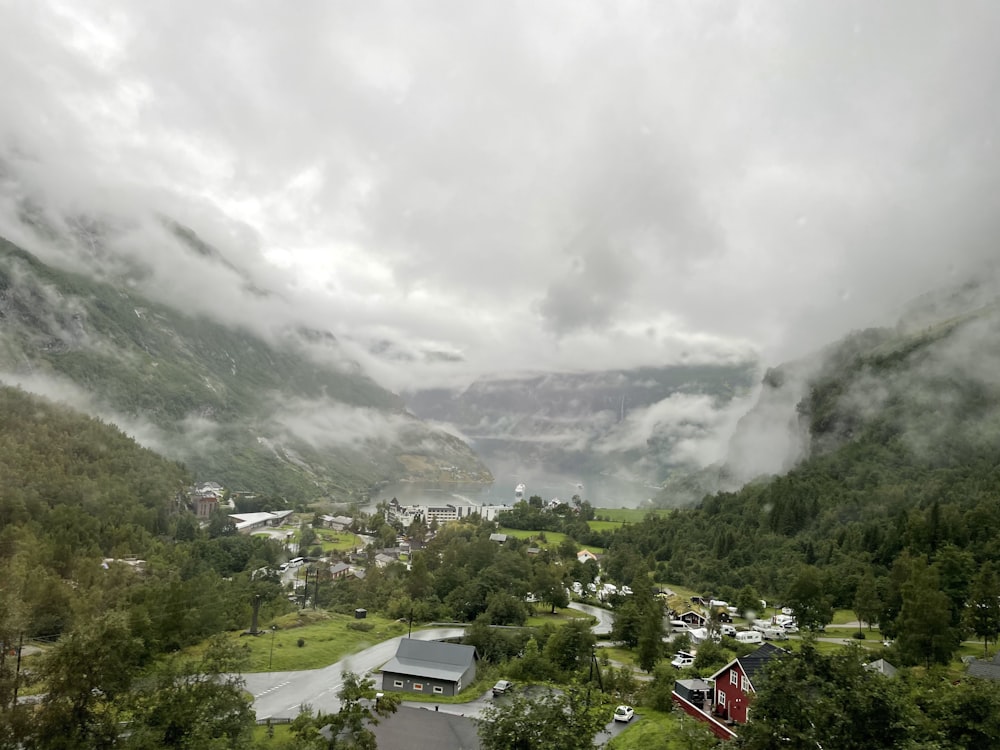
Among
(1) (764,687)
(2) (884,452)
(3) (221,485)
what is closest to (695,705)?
(1) (764,687)

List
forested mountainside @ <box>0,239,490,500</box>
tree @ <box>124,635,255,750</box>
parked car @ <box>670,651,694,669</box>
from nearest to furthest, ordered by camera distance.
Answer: tree @ <box>124,635,255,750</box> → parked car @ <box>670,651,694,669</box> → forested mountainside @ <box>0,239,490,500</box>

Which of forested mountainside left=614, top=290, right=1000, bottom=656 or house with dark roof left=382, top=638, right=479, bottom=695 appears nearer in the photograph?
house with dark roof left=382, top=638, right=479, bottom=695

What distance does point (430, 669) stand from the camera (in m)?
33.5

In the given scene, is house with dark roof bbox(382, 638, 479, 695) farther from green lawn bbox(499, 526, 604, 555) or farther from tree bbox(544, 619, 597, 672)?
green lawn bbox(499, 526, 604, 555)

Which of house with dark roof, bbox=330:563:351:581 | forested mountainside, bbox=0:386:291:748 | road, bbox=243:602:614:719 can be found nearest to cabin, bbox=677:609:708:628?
road, bbox=243:602:614:719

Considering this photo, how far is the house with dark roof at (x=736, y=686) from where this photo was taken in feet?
77.9

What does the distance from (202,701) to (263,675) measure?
22778 mm

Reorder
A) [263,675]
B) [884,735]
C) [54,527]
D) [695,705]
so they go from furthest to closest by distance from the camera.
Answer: [54,527]
[263,675]
[695,705]
[884,735]

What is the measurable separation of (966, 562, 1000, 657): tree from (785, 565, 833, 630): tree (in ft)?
29.2

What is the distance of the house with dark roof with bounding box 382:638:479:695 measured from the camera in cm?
3266

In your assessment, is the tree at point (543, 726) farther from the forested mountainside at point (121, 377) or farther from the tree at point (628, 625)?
the forested mountainside at point (121, 377)

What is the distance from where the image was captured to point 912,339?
98500 mm

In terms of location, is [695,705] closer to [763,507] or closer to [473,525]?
[763,507]

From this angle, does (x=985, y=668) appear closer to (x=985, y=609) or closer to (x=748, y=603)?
(x=985, y=609)
